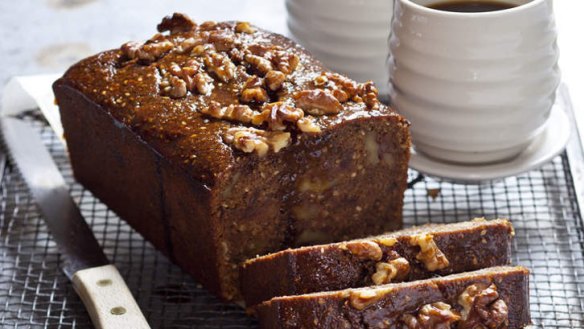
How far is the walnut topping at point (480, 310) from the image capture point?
8.85 ft

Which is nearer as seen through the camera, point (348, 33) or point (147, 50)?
point (147, 50)

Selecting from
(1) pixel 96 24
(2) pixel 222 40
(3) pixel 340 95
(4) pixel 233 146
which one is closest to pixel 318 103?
(3) pixel 340 95

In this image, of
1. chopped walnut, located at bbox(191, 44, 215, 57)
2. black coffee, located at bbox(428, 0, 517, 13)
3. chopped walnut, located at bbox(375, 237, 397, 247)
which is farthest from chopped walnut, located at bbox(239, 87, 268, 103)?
black coffee, located at bbox(428, 0, 517, 13)

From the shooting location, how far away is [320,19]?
3.88 meters

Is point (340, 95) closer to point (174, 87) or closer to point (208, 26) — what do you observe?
point (174, 87)

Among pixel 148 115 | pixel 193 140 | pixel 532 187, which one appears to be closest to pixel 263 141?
pixel 193 140

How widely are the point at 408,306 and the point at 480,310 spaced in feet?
0.65

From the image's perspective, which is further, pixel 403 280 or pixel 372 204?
pixel 372 204

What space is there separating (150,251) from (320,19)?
1.13 meters

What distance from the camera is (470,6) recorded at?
339 centimetres

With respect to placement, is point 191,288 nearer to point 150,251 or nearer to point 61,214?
point 150,251

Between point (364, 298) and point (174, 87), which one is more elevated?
point (174, 87)

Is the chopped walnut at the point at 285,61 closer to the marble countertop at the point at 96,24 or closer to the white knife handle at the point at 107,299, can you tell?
the white knife handle at the point at 107,299

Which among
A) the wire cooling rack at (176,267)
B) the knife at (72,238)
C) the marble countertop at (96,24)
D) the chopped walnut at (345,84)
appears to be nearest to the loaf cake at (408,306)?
the wire cooling rack at (176,267)
